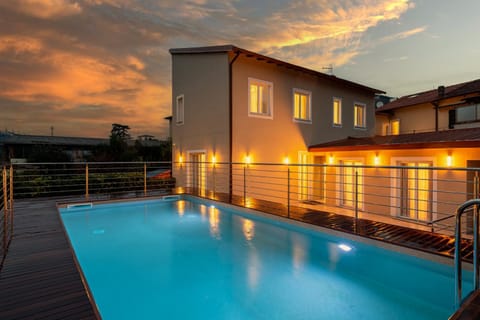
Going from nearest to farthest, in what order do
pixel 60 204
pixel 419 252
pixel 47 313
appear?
pixel 47 313
pixel 419 252
pixel 60 204

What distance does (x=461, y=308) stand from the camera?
1.77 metres

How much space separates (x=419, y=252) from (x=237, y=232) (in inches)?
134

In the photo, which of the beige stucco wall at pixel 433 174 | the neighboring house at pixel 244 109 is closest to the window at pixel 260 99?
the neighboring house at pixel 244 109

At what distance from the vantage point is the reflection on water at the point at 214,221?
593 cm

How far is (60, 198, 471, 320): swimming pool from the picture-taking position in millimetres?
3016

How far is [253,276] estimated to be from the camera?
3832mm

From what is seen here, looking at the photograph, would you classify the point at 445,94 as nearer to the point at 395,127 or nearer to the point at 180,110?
the point at 395,127

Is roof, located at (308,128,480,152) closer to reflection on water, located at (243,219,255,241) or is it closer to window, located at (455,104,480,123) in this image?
reflection on water, located at (243,219,255,241)

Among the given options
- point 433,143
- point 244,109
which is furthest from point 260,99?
point 433,143

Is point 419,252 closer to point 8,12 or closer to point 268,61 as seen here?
point 268,61

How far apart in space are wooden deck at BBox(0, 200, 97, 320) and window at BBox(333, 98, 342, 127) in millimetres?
12301

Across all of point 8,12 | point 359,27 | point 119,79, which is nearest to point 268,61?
point 359,27

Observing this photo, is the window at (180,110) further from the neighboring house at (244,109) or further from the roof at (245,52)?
the roof at (245,52)

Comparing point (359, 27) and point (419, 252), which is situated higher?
point (359, 27)
